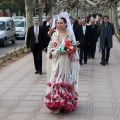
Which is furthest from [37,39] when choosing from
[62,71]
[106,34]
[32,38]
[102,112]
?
[102,112]

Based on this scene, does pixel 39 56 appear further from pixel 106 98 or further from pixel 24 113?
pixel 24 113

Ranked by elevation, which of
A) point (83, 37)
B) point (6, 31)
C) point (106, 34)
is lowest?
point (6, 31)

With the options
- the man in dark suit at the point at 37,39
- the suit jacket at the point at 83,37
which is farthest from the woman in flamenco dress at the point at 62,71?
the suit jacket at the point at 83,37

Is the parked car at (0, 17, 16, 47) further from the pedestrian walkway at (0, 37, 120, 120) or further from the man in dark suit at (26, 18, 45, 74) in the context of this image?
the man in dark suit at (26, 18, 45, 74)

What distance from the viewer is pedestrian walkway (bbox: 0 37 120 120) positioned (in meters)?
7.97

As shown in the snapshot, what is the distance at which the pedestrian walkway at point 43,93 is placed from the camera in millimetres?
7969

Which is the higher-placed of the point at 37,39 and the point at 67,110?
the point at 37,39

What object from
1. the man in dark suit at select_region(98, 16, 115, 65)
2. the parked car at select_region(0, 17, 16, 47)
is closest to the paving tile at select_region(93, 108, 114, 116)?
the man in dark suit at select_region(98, 16, 115, 65)

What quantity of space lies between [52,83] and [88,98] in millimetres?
1797

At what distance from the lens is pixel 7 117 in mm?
7832

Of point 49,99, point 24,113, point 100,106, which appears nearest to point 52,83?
point 49,99

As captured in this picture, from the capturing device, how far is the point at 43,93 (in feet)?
33.2

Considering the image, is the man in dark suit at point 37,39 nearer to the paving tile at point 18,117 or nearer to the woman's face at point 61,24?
the woman's face at point 61,24

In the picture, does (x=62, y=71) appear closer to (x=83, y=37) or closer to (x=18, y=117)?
(x=18, y=117)
